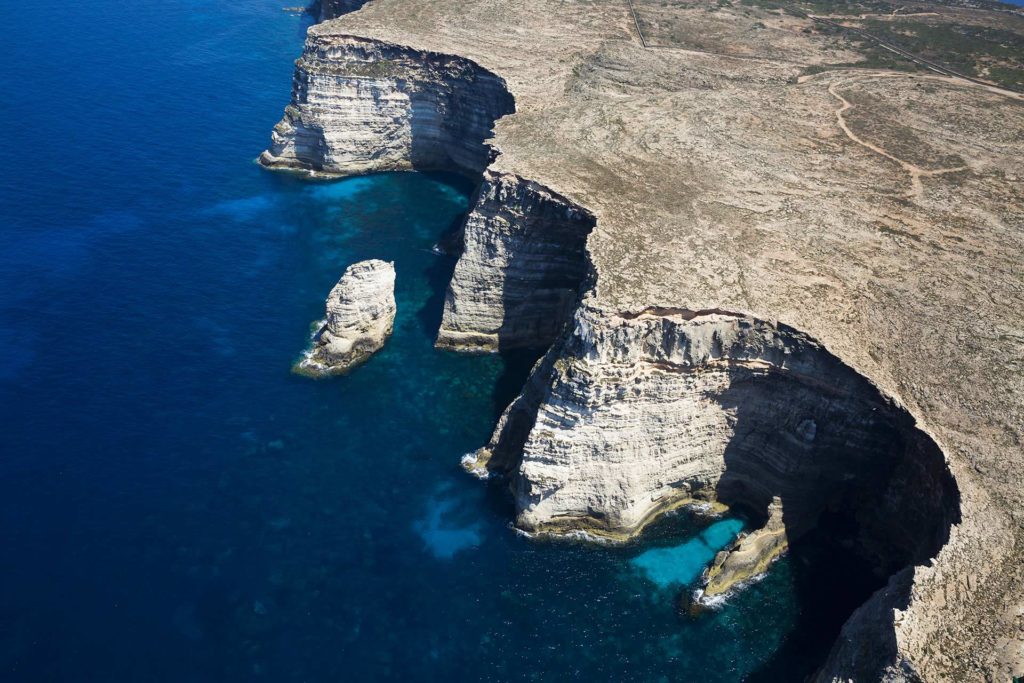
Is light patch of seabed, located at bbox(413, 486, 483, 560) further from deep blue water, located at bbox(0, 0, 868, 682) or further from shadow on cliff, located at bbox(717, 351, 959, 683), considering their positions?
shadow on cliff, located at bbox(717, 351, 959, 683)

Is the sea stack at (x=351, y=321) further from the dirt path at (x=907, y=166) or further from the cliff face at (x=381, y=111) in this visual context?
the dirt path at (x=907, y=166)

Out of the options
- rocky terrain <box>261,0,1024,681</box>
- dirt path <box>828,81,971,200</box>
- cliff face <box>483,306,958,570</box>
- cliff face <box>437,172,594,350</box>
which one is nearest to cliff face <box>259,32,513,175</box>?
rocky terrain <box>261,0,1024,681</box>

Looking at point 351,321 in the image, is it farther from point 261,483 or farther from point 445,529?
point 445,529

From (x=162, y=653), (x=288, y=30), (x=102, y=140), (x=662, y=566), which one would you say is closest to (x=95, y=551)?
(x=162, y=653)

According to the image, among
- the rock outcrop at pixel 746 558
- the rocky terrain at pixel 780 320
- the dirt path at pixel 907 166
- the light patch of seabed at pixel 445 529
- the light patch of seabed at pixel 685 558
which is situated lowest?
the light patch of seabed at pixel 445 529

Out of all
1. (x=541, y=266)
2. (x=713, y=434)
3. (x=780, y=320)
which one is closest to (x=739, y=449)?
(x=713, y=434)

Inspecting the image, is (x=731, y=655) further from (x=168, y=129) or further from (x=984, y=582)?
(x=168, y=129)

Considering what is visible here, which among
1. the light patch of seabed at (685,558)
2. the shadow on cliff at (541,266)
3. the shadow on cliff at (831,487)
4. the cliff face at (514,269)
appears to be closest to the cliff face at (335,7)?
the cliff face at (514,269)
